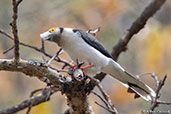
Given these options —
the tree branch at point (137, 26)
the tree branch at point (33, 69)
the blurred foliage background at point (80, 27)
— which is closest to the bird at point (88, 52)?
the tree branch at point (137, 26)

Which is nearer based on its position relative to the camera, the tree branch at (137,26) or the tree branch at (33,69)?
the tree branch at (33,69)

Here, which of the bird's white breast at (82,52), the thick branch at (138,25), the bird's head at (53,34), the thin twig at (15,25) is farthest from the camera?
the thick branch at (138,25)

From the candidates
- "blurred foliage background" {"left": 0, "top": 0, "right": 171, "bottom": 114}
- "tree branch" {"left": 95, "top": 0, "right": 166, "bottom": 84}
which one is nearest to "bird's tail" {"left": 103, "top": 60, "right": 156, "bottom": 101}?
"tree branch" {"left": 95, "top": 0, "right": 166, "bottom": 84}

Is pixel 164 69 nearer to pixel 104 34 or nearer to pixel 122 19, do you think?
pixel 104 34

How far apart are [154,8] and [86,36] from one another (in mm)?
827

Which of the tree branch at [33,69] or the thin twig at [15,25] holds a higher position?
the thin twig at [15,25]

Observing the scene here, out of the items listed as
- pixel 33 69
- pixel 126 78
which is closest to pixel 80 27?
pixel 126 78

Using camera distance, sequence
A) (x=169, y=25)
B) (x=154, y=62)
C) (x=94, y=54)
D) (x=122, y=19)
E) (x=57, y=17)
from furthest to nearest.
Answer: (x=122, y=19), (x=57, y=17), (x=169, y=25), (x=154, y=62), (x=94, y=54)

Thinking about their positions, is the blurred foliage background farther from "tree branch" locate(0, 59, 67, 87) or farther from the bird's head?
"tree branch" locate(0, 59, 67, 87)

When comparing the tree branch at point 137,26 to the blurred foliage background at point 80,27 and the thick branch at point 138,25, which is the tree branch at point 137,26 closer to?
the thick branch at point 138,25

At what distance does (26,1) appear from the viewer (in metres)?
5.34

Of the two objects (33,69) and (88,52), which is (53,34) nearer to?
(88,52)

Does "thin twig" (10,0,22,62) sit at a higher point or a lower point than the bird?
lower

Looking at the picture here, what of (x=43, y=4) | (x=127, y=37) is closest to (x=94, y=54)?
(x=127, y=37)
